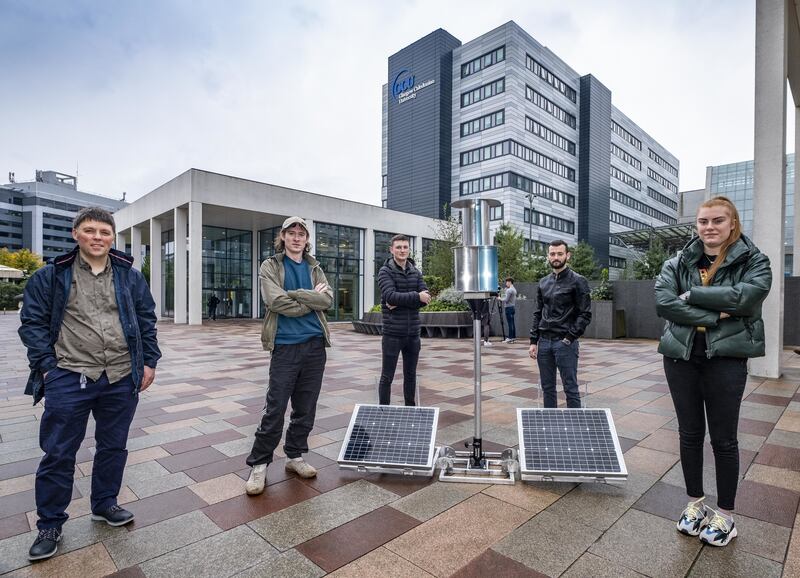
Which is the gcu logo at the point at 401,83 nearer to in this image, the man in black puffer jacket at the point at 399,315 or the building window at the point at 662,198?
the building window at the point at 662,198

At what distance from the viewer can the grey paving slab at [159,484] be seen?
3375 millimetres

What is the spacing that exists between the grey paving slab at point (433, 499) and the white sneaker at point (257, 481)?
0.99 metres

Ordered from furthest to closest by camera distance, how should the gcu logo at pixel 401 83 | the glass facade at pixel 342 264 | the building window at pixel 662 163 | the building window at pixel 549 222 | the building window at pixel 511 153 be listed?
the building window at pixel 662 163
the gcu logo at pixel 401 83
the building window at pixel 549 222
the building window at pixel 511 153
the glass facade at pixel 342 264

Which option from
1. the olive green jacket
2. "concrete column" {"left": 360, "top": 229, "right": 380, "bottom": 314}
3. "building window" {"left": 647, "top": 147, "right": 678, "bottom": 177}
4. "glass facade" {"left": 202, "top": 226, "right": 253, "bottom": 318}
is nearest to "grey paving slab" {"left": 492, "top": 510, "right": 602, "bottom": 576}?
the olive green jacket

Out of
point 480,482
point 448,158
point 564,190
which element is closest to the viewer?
point 480,482

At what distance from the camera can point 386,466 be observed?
3.57 metres

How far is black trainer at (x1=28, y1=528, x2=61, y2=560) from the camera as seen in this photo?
2.46m

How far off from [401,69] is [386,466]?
64.4 m

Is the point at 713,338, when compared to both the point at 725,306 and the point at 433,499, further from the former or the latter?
the point at 433,499

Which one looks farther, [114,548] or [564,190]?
[564,190]

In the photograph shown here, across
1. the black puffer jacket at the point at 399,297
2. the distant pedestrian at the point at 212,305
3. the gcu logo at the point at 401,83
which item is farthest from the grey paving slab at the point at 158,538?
the gcu logo at the point at 401,83

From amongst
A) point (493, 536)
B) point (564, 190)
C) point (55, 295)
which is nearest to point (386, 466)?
point (493, 536)

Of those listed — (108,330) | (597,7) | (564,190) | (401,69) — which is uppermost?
(401,69)

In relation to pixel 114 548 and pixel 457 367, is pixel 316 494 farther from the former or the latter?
pixel 457 367
